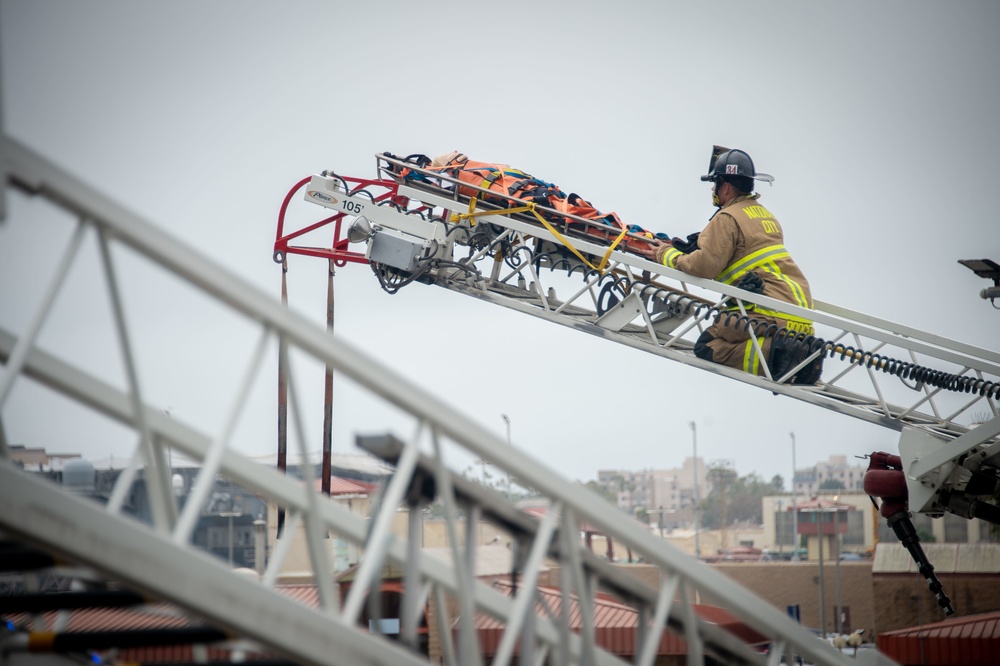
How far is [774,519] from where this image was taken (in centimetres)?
9725

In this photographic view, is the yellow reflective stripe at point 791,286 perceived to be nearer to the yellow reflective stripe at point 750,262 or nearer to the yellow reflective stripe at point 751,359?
the yellow reflective stripe at point 750,262

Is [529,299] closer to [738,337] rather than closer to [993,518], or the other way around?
[738,337]

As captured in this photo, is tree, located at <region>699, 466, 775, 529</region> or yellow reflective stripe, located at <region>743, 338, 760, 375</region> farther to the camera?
tree, located at <region>699, 466, 775, 529</region>

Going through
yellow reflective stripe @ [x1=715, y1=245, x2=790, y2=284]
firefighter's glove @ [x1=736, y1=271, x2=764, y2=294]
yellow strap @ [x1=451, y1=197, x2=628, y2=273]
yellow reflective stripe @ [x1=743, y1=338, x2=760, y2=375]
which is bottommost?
yellow reflective stripe @ [x1=743, y1=338, x2=760, y2=375]

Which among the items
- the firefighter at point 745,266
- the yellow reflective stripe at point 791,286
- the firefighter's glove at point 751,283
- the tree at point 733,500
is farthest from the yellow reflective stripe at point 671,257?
the tree at point 733,500

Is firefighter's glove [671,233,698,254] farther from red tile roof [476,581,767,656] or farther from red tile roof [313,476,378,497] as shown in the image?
red tile roof [313,476,378,497]

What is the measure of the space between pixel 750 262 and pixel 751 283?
0.69 feet

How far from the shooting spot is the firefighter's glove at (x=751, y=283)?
9453 mm

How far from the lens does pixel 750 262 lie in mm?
9539

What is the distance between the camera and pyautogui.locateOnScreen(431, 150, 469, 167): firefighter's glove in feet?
35.2

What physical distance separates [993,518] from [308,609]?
744 cm

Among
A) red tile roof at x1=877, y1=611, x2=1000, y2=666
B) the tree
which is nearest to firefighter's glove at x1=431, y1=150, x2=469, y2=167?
red tile roof at x1=877, y1=611, x2=1000, y2=666

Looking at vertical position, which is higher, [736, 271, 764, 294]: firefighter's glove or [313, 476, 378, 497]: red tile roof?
[736, 271, 764, 294]: firefighter's glove

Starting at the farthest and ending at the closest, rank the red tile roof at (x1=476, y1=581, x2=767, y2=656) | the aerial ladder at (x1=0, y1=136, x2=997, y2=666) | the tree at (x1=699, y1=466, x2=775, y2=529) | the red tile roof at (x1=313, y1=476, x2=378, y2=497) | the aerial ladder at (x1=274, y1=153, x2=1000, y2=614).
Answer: the tree at (x1=699, y1=466, x2=775, y2=529)
the red tile roof at (x1=313, y1=476, x2=378, y2=497)
the red tile roof at (x1=476, y1=581, x2=767, y2=656)
the aerial ladder at (x1=274, y1=153, x2=1000, y2=614)
the aerial ladder at (x1=0, y1=136, x2=997, y2=666)
